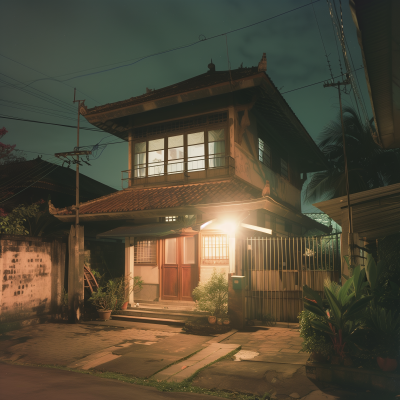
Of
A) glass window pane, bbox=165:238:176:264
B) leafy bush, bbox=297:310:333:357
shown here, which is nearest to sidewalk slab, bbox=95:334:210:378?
leafy bush, bbox=297:310:333:357

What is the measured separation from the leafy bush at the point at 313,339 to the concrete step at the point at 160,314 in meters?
4.50

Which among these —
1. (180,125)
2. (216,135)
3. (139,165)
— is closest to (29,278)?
(139,165)

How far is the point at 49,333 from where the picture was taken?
9.38 metres

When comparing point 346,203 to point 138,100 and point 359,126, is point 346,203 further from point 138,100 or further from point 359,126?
point 359,126

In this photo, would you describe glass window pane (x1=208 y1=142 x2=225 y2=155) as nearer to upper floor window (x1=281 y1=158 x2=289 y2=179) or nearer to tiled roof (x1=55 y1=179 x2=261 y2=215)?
Answer: tiled roof (x1=55 y1=179 x2=261 y2=215)

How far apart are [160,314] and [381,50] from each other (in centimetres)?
930

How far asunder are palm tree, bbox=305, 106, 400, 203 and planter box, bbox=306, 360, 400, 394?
13925 mm

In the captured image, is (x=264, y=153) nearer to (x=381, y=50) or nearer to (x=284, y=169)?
(x=284, y=169)

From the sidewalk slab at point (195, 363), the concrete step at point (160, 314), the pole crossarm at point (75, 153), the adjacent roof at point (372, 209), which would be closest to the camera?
the sidewalk slab at point (195, 363)

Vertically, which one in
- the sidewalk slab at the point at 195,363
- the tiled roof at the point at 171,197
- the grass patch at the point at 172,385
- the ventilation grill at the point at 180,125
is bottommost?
the grass patch at the point at 172,385

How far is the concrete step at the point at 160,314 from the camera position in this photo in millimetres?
10406

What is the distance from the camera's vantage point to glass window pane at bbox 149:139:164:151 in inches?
527

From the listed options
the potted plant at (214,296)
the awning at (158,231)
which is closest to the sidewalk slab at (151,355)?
the potted plant at (214,296)

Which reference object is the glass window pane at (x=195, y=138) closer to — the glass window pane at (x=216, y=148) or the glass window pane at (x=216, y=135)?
the glass window pane at (x=216, y=135)
